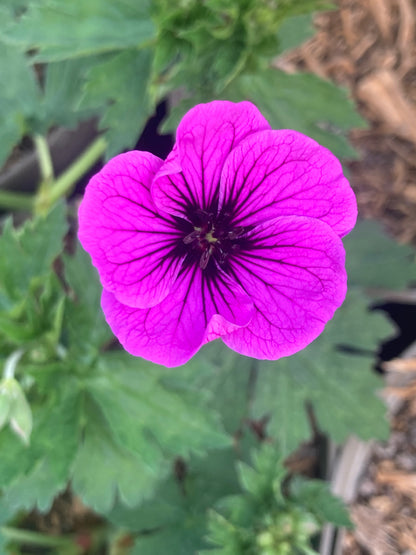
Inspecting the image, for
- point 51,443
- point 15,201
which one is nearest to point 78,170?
point 15,201

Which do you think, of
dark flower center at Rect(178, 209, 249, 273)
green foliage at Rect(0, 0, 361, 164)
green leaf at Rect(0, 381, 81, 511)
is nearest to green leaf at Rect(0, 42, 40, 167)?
green foliage at Rect(0, 0, 361, 164)

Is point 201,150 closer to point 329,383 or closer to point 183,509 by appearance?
point 329,383

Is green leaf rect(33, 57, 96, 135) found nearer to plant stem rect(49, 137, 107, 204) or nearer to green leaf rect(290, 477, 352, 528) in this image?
plant stem rect(49, 137, 107, 204)

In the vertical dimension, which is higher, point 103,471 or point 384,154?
point 384,154

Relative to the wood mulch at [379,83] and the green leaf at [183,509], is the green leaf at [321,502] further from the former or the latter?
the wood mulch at [379,83]

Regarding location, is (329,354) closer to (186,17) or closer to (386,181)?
(386,181)

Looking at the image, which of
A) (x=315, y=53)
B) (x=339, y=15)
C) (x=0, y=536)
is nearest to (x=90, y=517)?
(x=0, y=536)

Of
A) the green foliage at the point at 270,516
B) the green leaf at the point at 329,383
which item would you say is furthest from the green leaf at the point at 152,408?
the green leaf at the point at 329,383
